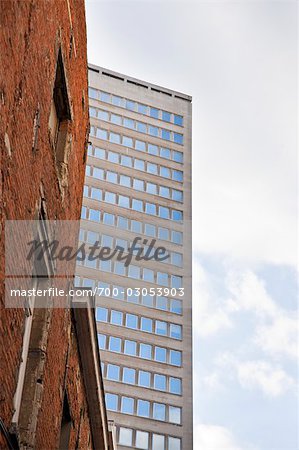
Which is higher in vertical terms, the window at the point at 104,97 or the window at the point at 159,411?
the window at the point at 104,97

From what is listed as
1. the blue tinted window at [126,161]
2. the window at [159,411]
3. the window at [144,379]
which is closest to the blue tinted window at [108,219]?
the blue tinted window at [126,161]

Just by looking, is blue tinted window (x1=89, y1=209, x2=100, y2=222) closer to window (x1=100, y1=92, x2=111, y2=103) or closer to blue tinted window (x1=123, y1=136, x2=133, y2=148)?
blue tinted window (x1=123, y1=136, x2=133, y2=148)

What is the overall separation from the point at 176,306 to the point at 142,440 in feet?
43.1

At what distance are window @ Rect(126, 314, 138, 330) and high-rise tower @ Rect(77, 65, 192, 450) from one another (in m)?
0.08

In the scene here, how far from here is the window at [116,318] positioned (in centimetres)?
→ 5728

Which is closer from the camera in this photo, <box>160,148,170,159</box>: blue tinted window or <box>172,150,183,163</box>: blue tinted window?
<box>160,148,170,159</box>: blue tinted window

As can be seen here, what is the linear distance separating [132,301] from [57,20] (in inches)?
2045

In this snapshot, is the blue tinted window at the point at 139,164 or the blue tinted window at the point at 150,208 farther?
the blue tinted window at the point at 139,164

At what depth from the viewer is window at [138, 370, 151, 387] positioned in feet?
184

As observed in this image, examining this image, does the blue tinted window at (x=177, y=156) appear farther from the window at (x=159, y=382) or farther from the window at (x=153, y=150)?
the window at (x=159, y=382)

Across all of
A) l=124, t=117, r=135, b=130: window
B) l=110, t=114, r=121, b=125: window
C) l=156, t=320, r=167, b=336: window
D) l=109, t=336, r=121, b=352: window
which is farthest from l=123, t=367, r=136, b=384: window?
l=124, t=117, r=135, b=130: window

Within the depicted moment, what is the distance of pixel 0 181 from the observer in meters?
6.37

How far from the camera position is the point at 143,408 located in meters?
55.2

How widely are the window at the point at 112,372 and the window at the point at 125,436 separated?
12.3ft
